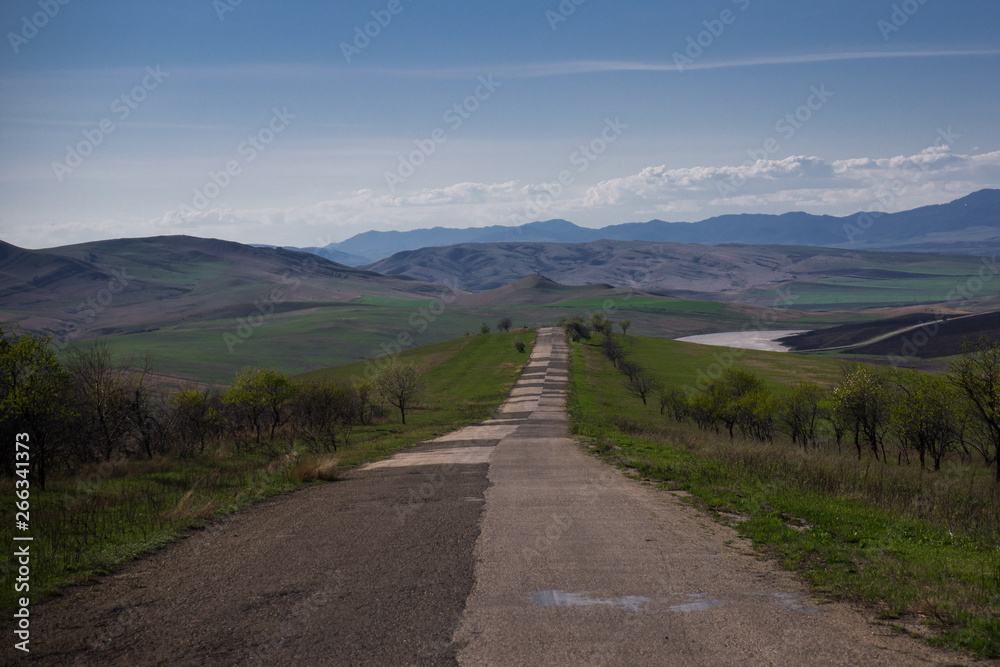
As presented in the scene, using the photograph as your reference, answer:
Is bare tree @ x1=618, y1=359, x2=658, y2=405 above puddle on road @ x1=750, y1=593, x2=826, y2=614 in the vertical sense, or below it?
below

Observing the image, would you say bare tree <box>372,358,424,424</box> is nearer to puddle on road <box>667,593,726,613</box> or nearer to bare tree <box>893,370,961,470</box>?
bare tree <box>893,370,961,470</box>

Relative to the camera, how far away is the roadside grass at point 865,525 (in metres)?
7.72

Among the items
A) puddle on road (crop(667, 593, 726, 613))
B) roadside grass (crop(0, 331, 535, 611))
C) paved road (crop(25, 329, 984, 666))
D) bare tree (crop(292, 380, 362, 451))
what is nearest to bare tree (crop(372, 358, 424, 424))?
bare tree (crop(292, 380, 362, 451))

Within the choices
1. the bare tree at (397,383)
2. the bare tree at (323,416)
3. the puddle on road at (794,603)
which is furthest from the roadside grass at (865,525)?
the bare tree at (397,383)

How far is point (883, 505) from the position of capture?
45.1 ft

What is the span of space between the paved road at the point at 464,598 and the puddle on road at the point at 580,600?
0.04 m

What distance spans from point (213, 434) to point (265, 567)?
29.2 m

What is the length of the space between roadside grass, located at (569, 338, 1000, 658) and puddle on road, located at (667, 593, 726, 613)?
1644 millimetres

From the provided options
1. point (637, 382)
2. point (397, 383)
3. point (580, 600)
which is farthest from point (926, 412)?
point (637, 382)

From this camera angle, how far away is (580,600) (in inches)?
330

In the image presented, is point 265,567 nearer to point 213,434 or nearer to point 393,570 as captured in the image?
point 393,570

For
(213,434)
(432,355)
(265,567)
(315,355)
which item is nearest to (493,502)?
(265,567)

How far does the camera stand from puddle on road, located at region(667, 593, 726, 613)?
316 inches

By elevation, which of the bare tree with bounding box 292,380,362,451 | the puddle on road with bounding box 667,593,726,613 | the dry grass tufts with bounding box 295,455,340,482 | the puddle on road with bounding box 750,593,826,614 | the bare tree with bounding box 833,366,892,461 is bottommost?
the bare tree with bounding box 833,366,892,461
